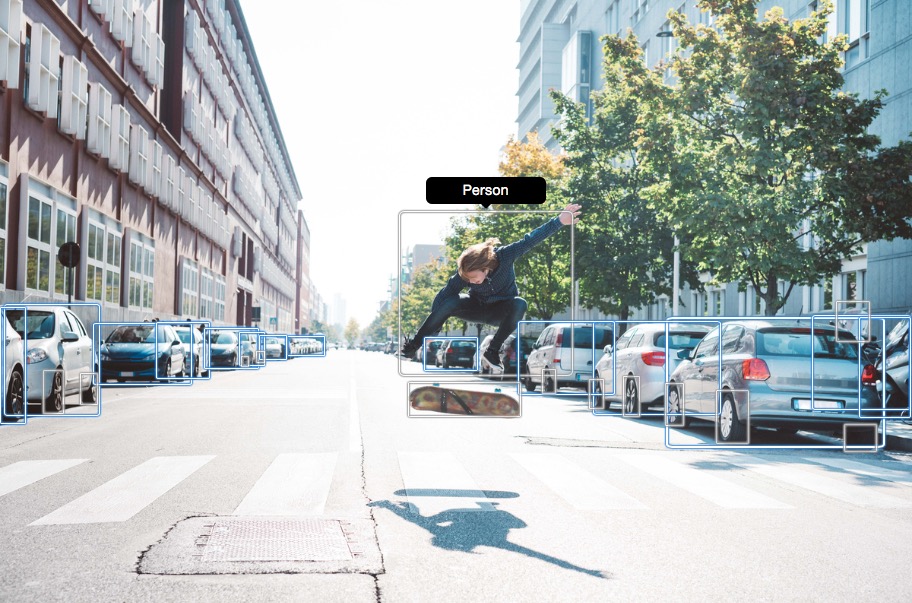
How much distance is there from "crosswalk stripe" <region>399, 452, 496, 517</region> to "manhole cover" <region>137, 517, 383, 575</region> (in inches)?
38.3

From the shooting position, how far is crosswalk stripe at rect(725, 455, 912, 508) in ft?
30.3

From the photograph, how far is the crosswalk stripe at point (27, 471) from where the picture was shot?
366 inches

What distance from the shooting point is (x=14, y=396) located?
45.3 ft

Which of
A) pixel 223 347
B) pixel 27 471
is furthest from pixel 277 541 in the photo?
pixel 223 347

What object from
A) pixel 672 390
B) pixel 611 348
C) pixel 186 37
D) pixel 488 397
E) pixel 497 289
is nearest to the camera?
pixel 497 289

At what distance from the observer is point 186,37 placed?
48.0 meters

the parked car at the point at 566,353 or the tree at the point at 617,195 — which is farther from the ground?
the tree at the point at 617,195

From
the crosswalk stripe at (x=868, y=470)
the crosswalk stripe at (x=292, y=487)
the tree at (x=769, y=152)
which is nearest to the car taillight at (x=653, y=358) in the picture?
the crosswalk stripe at (x=868, y=470)

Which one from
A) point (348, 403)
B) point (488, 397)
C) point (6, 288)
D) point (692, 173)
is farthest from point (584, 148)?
point (488, 397)

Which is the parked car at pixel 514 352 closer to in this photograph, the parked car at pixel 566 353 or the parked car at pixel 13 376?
the parked car at pixel 566 353

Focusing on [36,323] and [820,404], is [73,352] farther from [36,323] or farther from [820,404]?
[820,404]

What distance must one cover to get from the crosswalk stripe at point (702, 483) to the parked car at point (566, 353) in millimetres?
1346

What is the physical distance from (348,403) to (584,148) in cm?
1619

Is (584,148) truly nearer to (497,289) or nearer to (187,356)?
(187,356)
